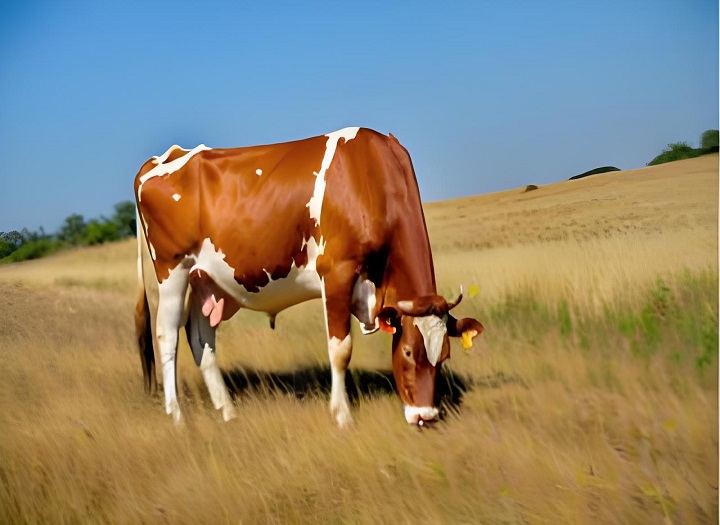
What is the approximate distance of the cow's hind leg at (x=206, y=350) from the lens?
281 inches

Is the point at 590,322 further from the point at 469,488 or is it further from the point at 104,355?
the point at 104,355

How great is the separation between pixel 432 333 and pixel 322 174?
1.70 meters

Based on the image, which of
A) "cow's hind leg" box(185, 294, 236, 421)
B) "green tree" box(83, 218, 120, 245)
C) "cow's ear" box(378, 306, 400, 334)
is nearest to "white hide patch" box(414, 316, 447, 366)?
"cow's ear" box(378, 306, 400, 334)

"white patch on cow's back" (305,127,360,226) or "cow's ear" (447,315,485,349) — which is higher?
"white patch on cow's back" (305,127,360,226)

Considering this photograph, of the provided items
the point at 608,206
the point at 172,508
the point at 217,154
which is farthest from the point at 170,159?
the point at 608,206

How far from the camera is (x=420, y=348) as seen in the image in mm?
5660

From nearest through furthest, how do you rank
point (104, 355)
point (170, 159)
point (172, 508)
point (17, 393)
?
1. point (172, 508)
2. point (17, 393)
3. point (170, 159)
4. point (104, 355)

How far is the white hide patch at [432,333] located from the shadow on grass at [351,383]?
13.7 inches

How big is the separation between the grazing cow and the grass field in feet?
1.49

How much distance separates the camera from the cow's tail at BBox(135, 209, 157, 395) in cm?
752

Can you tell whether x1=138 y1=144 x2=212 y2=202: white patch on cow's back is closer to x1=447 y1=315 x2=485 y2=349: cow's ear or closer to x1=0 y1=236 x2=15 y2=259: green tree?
x1=0 y1=236 x2=15 y2=259: green tree

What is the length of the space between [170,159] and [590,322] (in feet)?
14.7

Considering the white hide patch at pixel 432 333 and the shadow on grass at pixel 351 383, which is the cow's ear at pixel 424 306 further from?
the shadow on grass at pixel 351 383

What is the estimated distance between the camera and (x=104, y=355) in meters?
8.39
